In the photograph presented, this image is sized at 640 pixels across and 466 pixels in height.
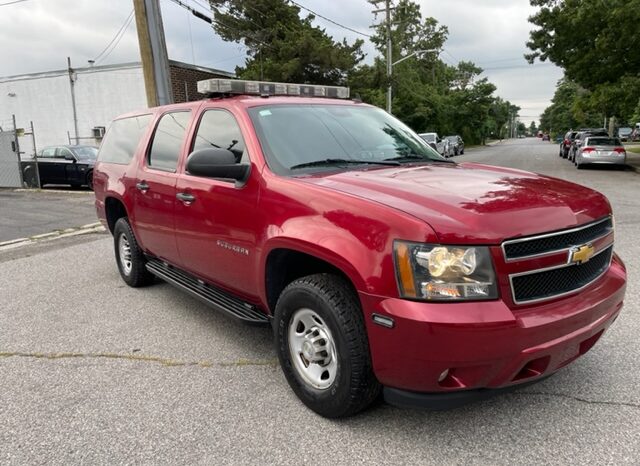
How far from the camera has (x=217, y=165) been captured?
3289 mm

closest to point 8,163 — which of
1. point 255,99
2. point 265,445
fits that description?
point 255,99

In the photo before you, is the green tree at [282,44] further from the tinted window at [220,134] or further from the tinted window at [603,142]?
the tinted window at [220,134]

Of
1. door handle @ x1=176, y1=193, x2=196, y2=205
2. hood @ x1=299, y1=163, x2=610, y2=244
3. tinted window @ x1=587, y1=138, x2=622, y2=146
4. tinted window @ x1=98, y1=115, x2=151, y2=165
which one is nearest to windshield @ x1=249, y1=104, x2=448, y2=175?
hood @ x1=299, y1=163, x2=610, y2=244

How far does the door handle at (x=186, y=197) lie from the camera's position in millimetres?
3943

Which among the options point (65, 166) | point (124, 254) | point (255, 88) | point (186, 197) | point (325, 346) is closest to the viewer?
point (325, 346)

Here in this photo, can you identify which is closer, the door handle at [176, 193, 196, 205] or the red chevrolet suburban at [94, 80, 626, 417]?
the red chevrolet suburban at [94, 80, 626, 417]

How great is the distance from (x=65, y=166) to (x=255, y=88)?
48.2 feet

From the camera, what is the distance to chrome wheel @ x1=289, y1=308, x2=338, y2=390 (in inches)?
114

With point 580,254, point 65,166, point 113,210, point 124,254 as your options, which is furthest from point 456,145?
point 580,254

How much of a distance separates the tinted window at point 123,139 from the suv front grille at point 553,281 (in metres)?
3.93

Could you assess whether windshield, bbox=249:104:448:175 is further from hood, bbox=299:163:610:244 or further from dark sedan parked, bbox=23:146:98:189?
dark sedan parked, bbox=23:146:98:189

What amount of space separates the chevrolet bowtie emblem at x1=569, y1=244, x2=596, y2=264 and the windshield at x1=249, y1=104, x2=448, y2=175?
1.42 metres

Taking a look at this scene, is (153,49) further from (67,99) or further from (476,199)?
(67,99)

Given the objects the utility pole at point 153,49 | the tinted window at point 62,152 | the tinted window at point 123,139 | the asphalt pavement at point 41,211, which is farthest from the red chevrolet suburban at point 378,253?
the tinted window at point 62,152
